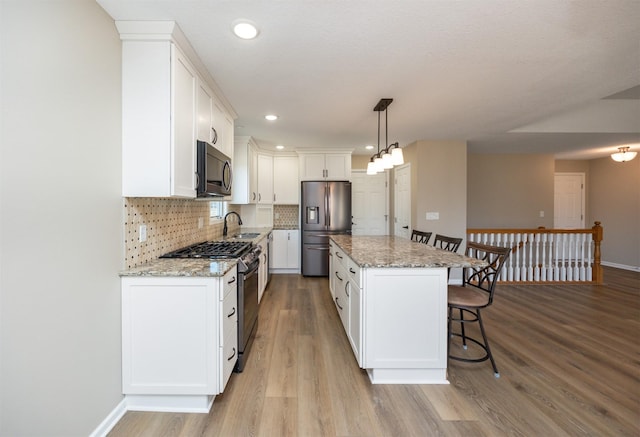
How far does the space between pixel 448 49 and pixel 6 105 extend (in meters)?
2.38

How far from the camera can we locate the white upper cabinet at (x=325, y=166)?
4.98m

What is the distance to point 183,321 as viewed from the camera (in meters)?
1.66

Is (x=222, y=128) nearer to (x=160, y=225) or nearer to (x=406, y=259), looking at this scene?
(x=160, y=225)

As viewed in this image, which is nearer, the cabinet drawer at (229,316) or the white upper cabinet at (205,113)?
the cabinet drawer at (229,316)

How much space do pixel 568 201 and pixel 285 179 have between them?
6.59 meters

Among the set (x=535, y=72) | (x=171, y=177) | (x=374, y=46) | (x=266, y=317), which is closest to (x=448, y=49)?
(x=374, y=46)

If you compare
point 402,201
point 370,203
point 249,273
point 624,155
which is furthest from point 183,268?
point 624,155

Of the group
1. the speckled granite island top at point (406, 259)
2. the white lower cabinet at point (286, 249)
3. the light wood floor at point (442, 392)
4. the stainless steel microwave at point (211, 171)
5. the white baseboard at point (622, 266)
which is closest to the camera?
the light wood floor at point (442, 392)

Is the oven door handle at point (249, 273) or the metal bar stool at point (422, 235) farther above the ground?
the metal bar stool at point (422, 235)

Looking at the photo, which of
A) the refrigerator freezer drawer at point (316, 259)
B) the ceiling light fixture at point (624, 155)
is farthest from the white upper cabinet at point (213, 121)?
the ceiling light fixture at point (624, 155)

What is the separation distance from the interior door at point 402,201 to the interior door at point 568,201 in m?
4.01

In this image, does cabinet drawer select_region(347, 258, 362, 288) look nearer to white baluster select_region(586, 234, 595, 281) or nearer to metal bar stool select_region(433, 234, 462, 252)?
metal bar stool select_region(433, 234, 462, 252)

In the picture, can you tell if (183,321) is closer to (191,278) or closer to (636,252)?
(191,278)

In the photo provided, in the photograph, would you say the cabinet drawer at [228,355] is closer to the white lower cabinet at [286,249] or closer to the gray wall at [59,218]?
the gray wall at [59,218]
